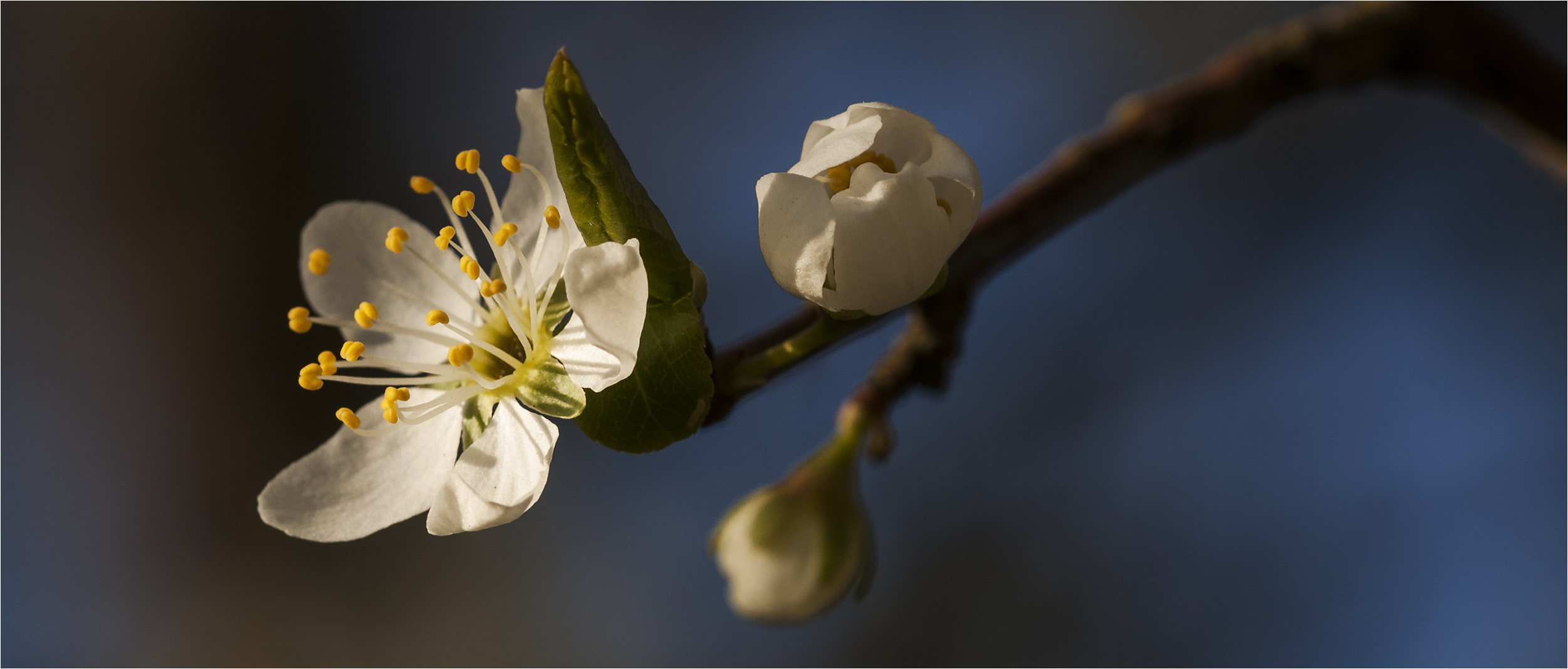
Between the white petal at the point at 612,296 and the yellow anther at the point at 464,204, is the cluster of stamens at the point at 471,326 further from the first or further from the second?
the white petal at the point at 612,296

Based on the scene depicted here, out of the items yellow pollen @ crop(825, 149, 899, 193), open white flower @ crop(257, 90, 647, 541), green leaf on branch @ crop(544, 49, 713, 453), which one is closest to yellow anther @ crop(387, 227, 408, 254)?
open white flower @ crop(257, 90, 647, 541)

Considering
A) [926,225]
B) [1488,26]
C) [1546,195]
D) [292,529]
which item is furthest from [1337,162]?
[292,529]

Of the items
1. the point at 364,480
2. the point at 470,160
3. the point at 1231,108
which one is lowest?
the point at 364,480

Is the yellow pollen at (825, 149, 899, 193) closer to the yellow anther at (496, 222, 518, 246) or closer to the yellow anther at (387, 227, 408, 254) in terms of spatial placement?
the yellow anther at (496, 222, 518, 246)

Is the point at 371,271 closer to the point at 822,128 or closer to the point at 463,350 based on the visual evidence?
the point at 463,350

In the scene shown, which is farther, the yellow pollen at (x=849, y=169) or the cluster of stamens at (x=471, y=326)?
the cluster of stamens at (x=471, y=326)

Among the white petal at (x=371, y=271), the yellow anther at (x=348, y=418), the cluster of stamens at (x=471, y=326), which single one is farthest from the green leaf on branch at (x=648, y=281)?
the white petal at (x=371, y=271)

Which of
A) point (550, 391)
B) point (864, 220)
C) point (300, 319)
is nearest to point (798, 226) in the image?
point (864, 220)
